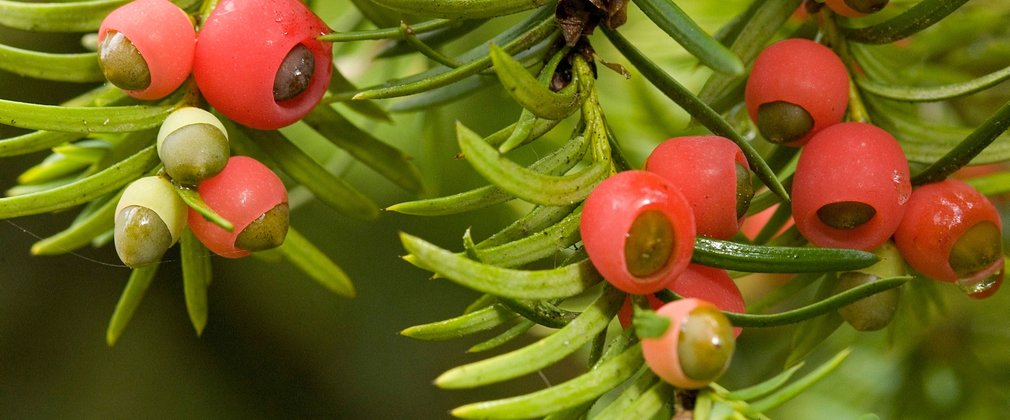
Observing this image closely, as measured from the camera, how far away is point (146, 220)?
0.42 metres

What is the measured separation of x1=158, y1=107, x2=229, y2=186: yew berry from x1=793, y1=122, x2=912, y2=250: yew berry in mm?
308

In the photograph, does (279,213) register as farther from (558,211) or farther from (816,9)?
(816,9)

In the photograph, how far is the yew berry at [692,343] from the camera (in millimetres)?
347

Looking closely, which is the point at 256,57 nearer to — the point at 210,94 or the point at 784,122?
the point at 210,94

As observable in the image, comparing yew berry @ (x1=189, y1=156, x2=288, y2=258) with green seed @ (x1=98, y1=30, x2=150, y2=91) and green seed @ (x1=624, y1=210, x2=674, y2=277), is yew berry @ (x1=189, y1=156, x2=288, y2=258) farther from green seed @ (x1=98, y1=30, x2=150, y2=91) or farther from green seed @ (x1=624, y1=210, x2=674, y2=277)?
green seed @ (x1=624, y1=210, x2=674, y2=277)

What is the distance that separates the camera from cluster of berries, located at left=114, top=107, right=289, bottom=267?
427mm

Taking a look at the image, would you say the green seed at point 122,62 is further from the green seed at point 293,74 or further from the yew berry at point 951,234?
the yew berry at point 951,234

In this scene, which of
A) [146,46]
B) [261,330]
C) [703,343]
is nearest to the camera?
[703,343]

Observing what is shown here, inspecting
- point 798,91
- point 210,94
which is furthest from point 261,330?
point 798,91

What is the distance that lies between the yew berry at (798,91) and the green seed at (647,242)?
161mm

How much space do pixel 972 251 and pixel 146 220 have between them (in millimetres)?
439

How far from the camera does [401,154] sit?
2.02ft

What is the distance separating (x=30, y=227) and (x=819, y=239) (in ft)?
3.33

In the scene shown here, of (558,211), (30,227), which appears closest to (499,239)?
(558,211)
